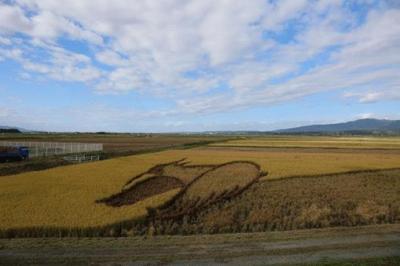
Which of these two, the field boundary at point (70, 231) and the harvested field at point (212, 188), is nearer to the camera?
the field boundary at point (70, 231)

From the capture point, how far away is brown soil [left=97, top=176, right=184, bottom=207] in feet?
56.9

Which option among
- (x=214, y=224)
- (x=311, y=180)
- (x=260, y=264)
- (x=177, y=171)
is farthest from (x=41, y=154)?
(x=260, y=264)

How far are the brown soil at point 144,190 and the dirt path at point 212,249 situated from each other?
5.47 meters

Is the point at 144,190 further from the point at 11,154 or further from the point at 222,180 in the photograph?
the point at 11,154

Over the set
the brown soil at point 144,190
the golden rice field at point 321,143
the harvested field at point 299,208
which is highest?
Result: the golden rice field at point 321,143

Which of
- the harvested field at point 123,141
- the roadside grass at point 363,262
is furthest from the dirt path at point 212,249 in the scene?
the harvested field at point 123,141

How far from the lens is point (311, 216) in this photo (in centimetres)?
1498

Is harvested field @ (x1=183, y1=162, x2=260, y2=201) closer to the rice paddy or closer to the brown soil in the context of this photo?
the rice paddy

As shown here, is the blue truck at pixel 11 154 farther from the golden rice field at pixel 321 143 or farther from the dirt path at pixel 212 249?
the golden rice field at pixel 321 143

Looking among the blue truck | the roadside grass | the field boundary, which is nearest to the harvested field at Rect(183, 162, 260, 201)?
the field boundary

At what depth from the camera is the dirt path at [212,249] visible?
9.66 metres

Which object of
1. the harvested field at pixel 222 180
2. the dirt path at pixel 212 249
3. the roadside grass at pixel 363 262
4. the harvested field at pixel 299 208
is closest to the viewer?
the roadside grass at pixel 363 262

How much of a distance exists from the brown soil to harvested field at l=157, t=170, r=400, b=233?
3.80 metres

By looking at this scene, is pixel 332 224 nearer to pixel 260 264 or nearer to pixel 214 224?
pixel 214 224
